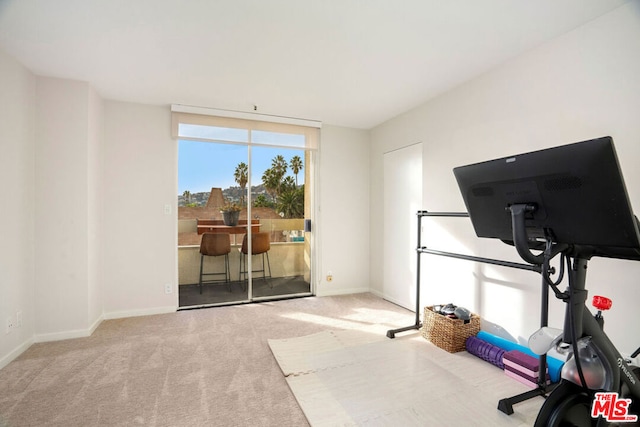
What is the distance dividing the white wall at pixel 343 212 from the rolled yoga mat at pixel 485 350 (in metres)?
2.10

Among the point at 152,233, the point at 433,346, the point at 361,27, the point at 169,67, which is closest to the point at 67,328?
the point at 152,233

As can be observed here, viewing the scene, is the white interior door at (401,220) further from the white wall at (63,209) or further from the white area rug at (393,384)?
the white wall at (63,209)

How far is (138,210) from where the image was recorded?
3564mm

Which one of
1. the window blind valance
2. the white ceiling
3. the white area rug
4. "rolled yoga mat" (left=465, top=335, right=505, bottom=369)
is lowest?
the white area rug

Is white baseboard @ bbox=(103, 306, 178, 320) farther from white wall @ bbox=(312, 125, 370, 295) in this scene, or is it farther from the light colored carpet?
white wall @ bbox=(312, 125, 370, 295)

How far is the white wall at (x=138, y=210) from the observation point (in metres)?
3.46

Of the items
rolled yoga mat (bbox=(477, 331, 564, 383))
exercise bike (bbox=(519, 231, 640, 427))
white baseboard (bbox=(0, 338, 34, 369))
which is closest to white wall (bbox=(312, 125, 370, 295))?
rolled yoga mat (bbox=(477, 331, 564, 383))

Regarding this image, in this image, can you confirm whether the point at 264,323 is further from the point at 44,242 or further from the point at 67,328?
the point at 44,242

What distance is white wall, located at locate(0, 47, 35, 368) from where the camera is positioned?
241cm

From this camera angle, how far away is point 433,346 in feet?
8.87

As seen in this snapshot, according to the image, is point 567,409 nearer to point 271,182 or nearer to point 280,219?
point 280,219

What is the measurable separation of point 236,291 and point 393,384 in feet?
8.49

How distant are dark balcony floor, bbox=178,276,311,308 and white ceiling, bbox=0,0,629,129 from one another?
240cm

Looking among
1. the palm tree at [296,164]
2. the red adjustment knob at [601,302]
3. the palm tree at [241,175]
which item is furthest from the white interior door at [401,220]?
the red adjustment knob at [601,302]
